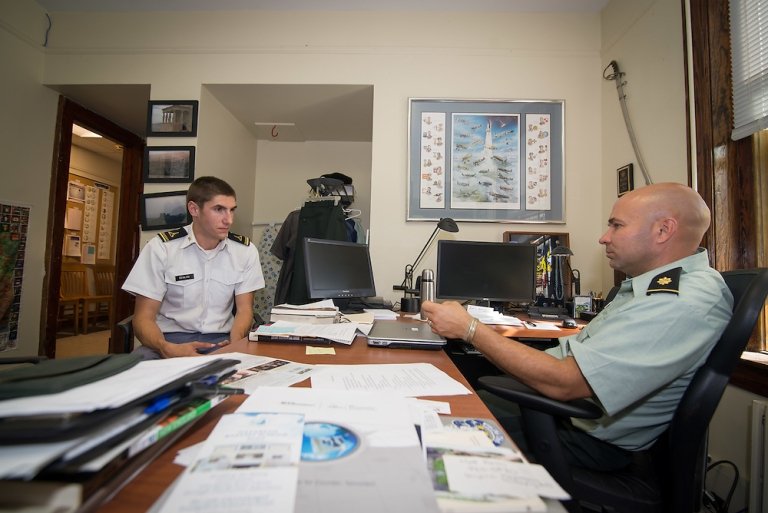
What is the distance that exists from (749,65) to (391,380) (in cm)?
205

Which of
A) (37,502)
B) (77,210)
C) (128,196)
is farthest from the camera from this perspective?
(77,210)

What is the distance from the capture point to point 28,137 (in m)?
2.57

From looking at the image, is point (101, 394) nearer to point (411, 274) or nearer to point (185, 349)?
point (185, 349)

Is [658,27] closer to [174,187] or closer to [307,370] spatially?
[307,370]

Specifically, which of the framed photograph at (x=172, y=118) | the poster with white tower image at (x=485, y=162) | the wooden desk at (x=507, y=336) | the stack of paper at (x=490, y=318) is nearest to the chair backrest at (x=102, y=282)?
the framed photograph at (x=172, y=118)

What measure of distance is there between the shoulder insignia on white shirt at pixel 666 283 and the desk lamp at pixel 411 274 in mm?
1267

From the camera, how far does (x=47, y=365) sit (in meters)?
0.49

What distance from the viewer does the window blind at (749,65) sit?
1.38 m

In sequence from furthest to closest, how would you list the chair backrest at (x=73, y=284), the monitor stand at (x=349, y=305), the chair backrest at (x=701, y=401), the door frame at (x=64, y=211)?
1. the chair backrest at (x=73, y=284)
2. the door frame at (x=64, y=211)
3. the monitor stand at (x=349, y=305)
4. the chair backrest at (x=701, y=401)

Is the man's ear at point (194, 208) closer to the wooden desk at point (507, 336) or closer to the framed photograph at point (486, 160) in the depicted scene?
the framed photograph at point (486, 160)

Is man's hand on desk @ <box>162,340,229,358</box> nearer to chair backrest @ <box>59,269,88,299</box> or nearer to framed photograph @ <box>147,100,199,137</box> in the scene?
framed photograph @ <box>147,100,199,137</box>

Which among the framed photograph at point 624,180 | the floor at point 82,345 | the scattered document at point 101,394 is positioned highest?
the framed photograph at point 624,180

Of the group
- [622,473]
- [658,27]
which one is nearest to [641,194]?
[622,473]

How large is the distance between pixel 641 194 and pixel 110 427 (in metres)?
Result: 1.37
